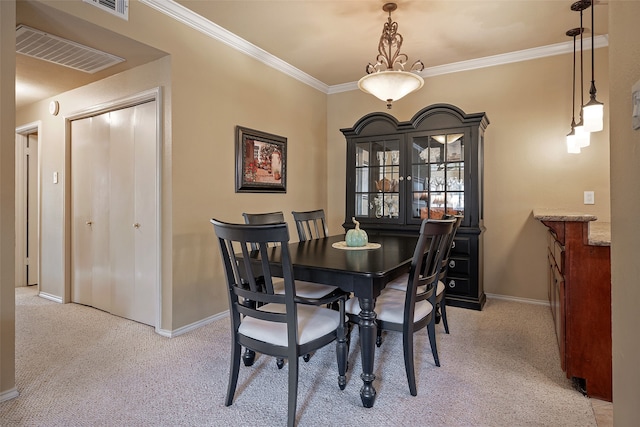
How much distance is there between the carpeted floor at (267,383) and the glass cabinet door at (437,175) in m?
1.19

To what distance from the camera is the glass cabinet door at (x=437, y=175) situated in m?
3.43

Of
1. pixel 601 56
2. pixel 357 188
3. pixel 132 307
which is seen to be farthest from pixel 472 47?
pixel 132 307

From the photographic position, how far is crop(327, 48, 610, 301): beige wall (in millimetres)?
3311

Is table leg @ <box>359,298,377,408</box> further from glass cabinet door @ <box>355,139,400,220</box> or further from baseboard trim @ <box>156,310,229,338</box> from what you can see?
glass cabinet door @ <box>355,139,400,220</box>

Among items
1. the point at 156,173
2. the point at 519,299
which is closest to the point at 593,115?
the point at 519,299

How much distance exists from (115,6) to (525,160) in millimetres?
3820

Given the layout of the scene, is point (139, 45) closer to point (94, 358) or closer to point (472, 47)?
point (94, 358)

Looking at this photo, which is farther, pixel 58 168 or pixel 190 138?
pixel 58 168

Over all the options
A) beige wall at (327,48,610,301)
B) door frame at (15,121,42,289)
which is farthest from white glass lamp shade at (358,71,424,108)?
door frame at (15,121,42,289)

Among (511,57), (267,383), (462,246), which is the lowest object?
(267,383)

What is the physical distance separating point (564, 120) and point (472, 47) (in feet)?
3.79

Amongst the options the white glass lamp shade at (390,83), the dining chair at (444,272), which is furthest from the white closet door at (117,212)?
the dining chair at (444,272)

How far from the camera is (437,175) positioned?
3.55 metres

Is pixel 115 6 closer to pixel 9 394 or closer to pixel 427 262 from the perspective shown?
pixel 9 394
